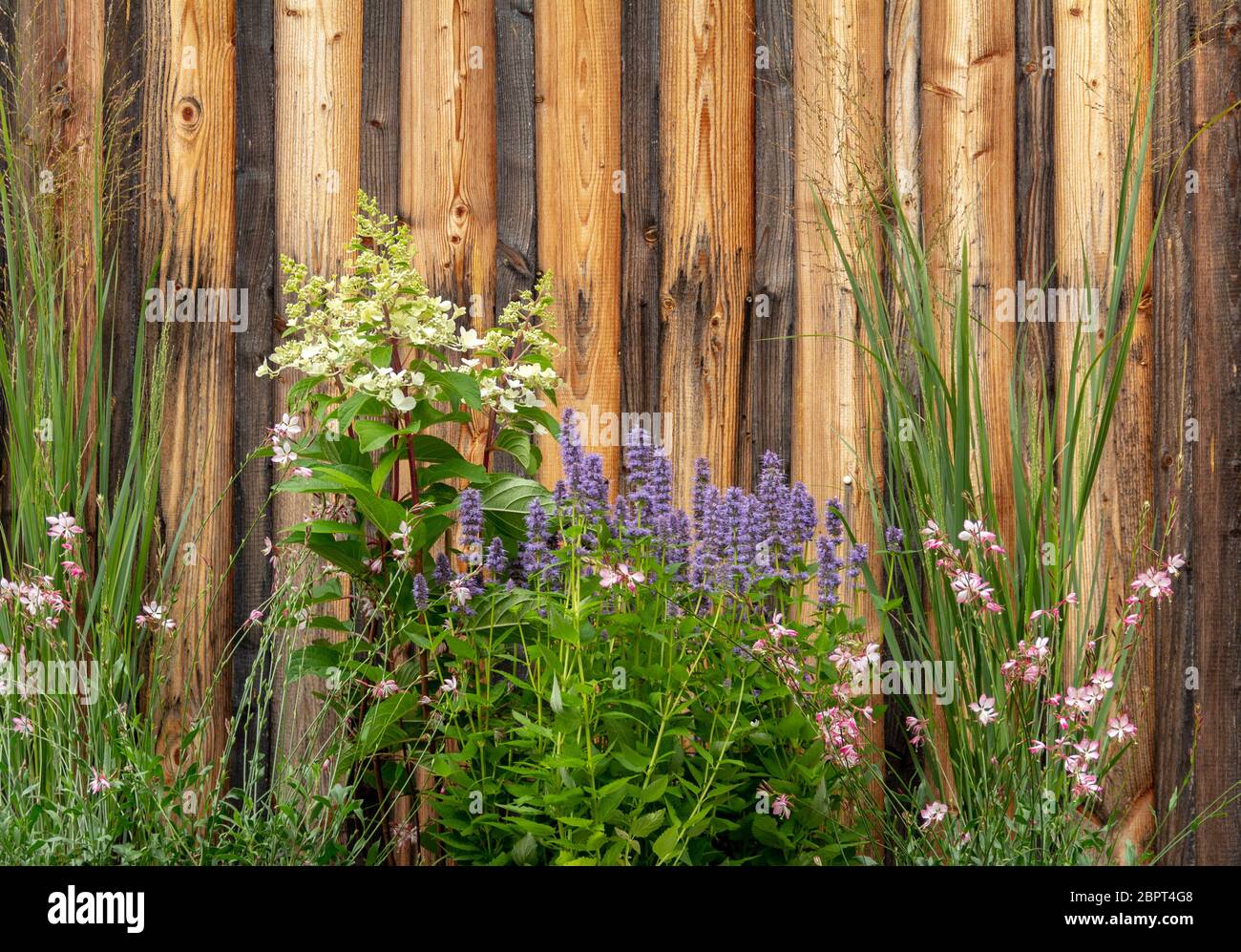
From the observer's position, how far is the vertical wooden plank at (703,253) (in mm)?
2732

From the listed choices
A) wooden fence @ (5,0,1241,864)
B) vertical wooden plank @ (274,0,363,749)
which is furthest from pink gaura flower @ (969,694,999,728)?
vertical wooden plank @ (274,0,363,749)

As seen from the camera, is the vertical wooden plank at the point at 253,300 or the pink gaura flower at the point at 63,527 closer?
the pink gaura flower at the point at 63,527

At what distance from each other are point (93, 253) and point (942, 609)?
214 centimetres

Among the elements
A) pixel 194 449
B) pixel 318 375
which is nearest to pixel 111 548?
pixel 194 449

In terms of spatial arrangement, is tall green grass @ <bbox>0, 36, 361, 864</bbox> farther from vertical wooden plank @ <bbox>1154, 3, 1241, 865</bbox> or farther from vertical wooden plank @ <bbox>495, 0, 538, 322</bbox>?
vertical wooden plank @ <bbox>1154, 3, 1241, 865</bbox>

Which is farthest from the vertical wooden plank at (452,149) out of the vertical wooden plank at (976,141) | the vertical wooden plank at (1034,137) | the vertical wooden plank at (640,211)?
the vertical wooden plank at (1034,137)

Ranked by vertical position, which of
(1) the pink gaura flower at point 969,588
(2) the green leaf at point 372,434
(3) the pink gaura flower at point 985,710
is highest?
(2) the green leaf at point 372,434

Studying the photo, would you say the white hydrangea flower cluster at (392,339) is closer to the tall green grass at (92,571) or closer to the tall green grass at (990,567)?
the tall green grass at (92,571)

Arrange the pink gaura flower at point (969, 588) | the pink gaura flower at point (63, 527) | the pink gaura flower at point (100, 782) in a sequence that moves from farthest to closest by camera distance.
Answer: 1. the pink gaura flower at point (63, 527)
2. the pink gaura flower at point (969, 588)
3. the pink gaura flower at point (100, 782)

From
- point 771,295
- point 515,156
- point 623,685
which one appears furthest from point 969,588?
point 515,156

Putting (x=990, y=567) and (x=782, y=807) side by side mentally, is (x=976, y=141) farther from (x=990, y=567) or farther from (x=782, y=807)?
(x=782, y=807)

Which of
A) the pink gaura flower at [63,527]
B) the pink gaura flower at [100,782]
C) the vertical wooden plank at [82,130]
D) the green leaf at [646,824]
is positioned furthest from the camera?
the vertical wooden plank at [82,130]

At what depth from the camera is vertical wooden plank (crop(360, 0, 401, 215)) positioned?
108 inches

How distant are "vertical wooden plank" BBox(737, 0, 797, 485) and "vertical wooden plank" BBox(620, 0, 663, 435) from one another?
0.24m
